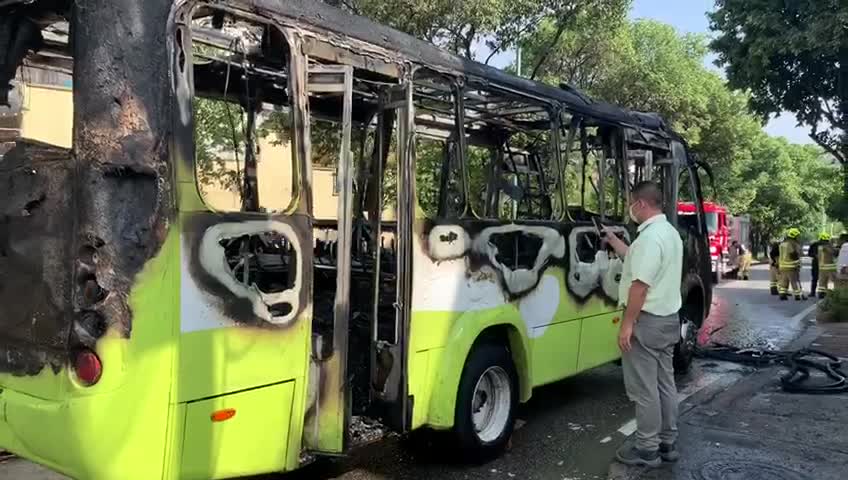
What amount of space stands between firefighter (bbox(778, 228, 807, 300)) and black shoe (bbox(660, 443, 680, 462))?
14.1m

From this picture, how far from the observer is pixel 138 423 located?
10.4 ft

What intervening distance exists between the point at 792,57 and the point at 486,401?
38.8 feet

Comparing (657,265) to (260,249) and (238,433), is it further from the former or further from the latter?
(238,433)

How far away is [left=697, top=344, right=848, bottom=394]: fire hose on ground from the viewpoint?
23.6 feet

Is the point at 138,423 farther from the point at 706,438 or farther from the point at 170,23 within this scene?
the point at 706,438

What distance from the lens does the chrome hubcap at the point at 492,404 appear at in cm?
532

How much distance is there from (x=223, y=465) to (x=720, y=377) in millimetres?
6331

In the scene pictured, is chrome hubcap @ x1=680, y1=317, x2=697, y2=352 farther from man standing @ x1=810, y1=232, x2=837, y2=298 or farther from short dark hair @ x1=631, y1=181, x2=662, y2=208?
man standing @ x1=810, y1=232, x2=837, y2=298

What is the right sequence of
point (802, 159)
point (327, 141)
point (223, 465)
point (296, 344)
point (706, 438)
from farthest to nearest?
point (802, 159) < point (327, 141) < point (706, 438) < point (296, 344) < point (223, 465)

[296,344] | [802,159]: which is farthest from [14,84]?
[802,159]

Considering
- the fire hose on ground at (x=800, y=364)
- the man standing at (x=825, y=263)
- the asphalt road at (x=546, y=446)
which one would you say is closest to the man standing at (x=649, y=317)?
the asphalt road at (x=546, y=446)

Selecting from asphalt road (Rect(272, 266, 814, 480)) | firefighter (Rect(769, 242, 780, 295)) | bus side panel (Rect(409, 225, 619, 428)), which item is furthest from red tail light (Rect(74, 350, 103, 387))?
firefighter (Rect(769, 242, 780, 295))

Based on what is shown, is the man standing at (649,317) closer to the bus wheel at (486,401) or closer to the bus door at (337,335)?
the bus wheel at (486,401)

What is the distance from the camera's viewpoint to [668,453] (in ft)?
17.0
